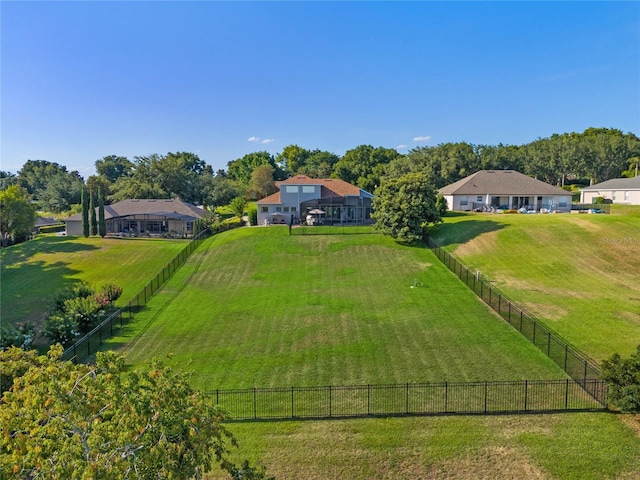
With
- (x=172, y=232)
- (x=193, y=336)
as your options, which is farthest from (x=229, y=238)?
(x=193, y=336)

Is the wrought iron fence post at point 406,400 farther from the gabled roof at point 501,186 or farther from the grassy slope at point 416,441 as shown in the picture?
the gabled roof at point 501,186

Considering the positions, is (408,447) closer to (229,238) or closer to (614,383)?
(614,383)

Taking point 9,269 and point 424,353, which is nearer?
point 424,353

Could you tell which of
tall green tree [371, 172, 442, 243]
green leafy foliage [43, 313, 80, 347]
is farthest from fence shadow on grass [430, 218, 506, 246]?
green leafy foliage [43, 313, 80, 347]

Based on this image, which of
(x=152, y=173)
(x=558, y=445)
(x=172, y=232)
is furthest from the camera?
(x=152, y=173)

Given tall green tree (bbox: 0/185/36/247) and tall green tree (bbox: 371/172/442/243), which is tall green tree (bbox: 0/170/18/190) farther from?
tall green tree (bbox: 371/172/442/243)

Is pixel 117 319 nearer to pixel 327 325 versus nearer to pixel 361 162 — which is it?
pixel 327 325

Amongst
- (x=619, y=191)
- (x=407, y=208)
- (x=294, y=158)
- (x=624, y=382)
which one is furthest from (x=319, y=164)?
(x=624, y=382)
